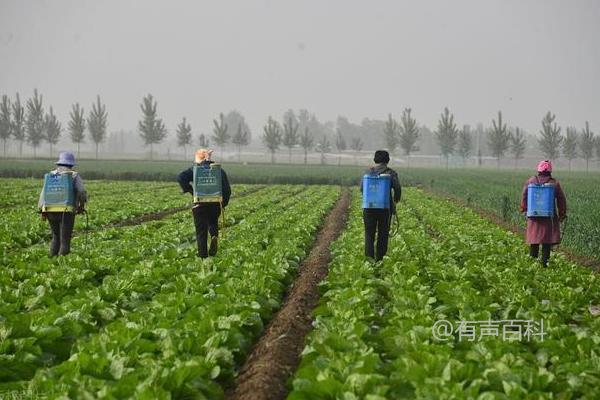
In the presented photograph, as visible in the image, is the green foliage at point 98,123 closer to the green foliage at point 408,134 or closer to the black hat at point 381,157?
the green foliage at point 408,134

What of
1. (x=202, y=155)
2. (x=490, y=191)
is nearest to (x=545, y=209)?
(x=202, y=155)

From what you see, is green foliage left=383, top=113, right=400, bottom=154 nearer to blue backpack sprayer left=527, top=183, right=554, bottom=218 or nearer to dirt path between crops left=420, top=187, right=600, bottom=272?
dirt path between crops left=420, top=187, right=600, bottom=272

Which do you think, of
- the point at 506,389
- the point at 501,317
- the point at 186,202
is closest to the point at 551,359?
the point at 506,389

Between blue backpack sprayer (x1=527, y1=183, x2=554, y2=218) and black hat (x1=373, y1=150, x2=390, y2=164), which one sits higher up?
black hat (x1=373, y1=150, x2=390, y2=164)

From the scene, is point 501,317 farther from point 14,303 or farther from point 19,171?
point 19,171

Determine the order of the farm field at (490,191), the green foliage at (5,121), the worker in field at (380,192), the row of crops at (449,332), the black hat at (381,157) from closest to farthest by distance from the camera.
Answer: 1. the row of crops at (449,332)
2. the black hat at (381,157)
3. the worker in field at (380,192)
4. the farm field at (490,191)
5. the green foliage at (5,121)

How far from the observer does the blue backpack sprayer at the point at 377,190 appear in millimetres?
11195

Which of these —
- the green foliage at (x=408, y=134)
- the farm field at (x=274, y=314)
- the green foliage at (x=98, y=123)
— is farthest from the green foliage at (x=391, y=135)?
the farm field at (x=274, y=314)

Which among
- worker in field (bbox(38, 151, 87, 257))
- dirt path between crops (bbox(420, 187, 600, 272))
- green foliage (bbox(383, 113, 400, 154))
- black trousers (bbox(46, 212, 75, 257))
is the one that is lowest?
dirt path between crops (bbox(420, 187, 600, 272))

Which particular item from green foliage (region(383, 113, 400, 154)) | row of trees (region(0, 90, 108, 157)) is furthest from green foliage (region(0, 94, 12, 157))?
green foliage (region(383, 113, 400, 154))

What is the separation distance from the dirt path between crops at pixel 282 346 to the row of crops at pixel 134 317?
169 millimetres

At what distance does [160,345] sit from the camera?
600 centimetres

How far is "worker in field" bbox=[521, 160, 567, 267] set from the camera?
1172cm

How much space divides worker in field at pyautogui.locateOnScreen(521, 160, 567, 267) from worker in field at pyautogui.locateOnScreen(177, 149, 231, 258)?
19.5ft
